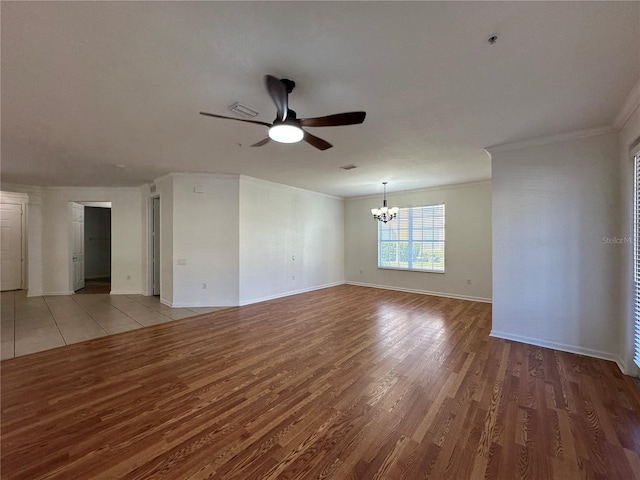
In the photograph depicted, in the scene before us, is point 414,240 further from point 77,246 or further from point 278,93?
point 77,246

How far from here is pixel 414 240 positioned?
7184 millimetres

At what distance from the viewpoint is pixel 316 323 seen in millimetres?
4434

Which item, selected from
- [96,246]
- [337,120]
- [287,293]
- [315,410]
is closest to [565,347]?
[315,410]

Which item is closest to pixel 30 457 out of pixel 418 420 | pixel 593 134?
pixel 418 420

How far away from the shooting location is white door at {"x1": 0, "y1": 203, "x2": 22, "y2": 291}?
693 cm

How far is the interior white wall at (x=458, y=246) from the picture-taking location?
6047 mm

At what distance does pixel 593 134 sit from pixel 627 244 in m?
1.38

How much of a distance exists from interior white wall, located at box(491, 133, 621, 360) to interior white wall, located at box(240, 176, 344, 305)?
4449mm

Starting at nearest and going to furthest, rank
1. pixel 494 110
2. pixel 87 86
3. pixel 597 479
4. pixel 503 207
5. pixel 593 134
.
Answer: pixel 597 479 < pixel 87 86 < pixel 494 110 < pixel 593 134 < pixel 503 207

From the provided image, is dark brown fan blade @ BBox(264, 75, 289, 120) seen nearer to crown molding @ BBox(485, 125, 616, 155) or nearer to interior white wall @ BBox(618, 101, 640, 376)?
crown molding @ BBox(485, 125, 616, 155)

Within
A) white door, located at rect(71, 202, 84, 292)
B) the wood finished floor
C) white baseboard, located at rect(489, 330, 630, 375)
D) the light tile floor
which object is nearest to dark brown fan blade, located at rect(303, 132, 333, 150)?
the wood finished floor

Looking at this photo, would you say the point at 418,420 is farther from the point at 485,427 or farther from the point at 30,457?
the point at 30,457

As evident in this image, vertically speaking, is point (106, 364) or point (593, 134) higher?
point (593, 134)

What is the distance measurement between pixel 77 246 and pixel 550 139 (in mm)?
10763
